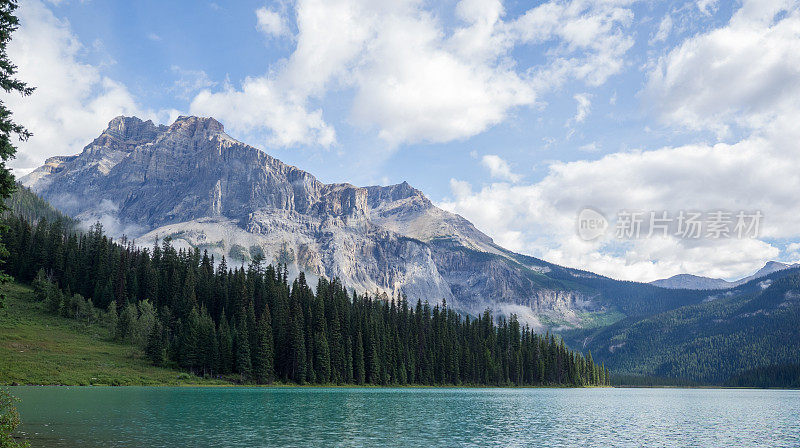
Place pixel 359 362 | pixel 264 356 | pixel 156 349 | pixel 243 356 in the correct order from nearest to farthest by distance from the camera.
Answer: pixel 156 349
pixel 243 356
pixel 264 356
pixel 359 362

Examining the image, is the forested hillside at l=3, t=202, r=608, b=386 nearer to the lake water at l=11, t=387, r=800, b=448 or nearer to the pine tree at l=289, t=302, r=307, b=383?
the pine tree at l=289, t=302, r=307, b=383

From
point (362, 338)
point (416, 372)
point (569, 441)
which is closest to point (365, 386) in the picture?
point (362, 338)

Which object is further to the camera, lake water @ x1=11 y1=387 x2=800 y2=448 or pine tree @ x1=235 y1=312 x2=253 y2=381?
pine tree @ x1=235 y1=312 x2=253 y2=381

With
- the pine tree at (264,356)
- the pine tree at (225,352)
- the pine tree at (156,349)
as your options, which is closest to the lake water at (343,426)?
the pine tree at (156,349)

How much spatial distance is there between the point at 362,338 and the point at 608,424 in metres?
118

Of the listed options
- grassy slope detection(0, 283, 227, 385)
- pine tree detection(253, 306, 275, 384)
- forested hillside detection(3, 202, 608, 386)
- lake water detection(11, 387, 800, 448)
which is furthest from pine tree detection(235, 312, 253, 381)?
lake water detection(11, 387, 800, 448)

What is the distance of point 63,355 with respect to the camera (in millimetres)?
123812

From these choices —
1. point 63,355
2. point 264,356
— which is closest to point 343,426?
point 264,356

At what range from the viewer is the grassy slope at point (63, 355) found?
109188 millimetres

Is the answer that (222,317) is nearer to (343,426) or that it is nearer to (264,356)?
(264,356)

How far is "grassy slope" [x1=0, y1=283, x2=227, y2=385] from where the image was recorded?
109 meters

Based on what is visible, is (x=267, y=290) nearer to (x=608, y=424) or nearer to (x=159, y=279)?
(x=159, y=279)

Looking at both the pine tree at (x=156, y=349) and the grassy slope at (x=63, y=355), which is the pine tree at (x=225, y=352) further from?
the pine tree at (x=156, y=349)

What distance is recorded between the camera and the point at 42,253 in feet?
615
